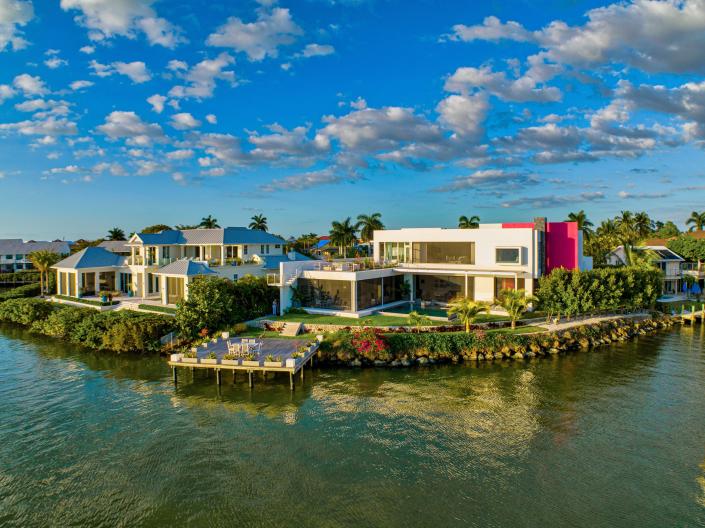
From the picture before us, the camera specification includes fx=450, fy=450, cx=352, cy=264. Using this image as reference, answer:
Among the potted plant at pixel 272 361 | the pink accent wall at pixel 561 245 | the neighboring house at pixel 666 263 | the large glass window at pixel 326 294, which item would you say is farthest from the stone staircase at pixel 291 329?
the neighboring house at pixel 666 263

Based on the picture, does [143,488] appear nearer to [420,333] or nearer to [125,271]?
[420,333]

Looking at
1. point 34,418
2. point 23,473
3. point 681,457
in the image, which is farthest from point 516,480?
point 34,418

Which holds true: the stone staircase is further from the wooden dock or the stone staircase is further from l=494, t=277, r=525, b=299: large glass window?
l=494, t=277, r=525, b=299: large glass window

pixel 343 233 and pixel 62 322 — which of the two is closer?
pixel 62 322

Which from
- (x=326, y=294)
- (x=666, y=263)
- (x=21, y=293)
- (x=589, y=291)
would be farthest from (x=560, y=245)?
(x=21, y=293)

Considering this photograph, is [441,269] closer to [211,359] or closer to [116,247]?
[211,359]
